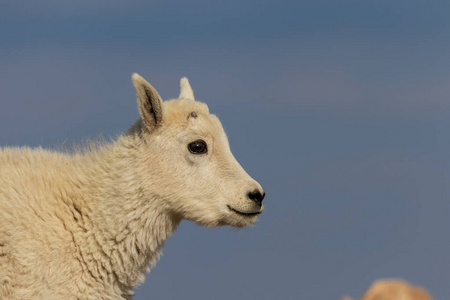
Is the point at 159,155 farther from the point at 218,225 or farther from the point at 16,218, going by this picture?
the point at 16,218

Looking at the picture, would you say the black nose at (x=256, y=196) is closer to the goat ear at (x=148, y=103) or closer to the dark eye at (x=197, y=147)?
the dark eye at (x=197, y=147)

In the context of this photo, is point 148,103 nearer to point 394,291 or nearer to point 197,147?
point 197,147

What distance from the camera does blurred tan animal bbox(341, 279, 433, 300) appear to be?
24.6ft

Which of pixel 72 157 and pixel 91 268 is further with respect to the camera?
pixel 72 157

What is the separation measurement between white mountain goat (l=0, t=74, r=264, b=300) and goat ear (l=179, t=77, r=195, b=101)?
1333mm

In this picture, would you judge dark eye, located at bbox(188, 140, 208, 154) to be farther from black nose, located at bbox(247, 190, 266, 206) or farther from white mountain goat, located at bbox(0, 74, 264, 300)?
black nose, located at bbox(247, 190, 266, 206)

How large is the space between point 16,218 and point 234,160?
3169mm

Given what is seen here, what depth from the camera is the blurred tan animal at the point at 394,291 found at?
750 centimetres

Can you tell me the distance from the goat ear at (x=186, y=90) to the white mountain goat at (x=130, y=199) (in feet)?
4.37

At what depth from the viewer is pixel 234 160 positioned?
11.4 metres

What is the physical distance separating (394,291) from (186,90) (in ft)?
20.6

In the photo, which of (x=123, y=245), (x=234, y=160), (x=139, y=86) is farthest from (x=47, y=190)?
(x=234, y=160)

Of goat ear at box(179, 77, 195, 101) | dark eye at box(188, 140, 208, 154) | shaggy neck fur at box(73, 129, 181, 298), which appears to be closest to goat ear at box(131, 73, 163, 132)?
shaggy neck fur at box(73, 129, 181, 298)

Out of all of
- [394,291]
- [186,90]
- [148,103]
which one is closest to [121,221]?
[148,103]
